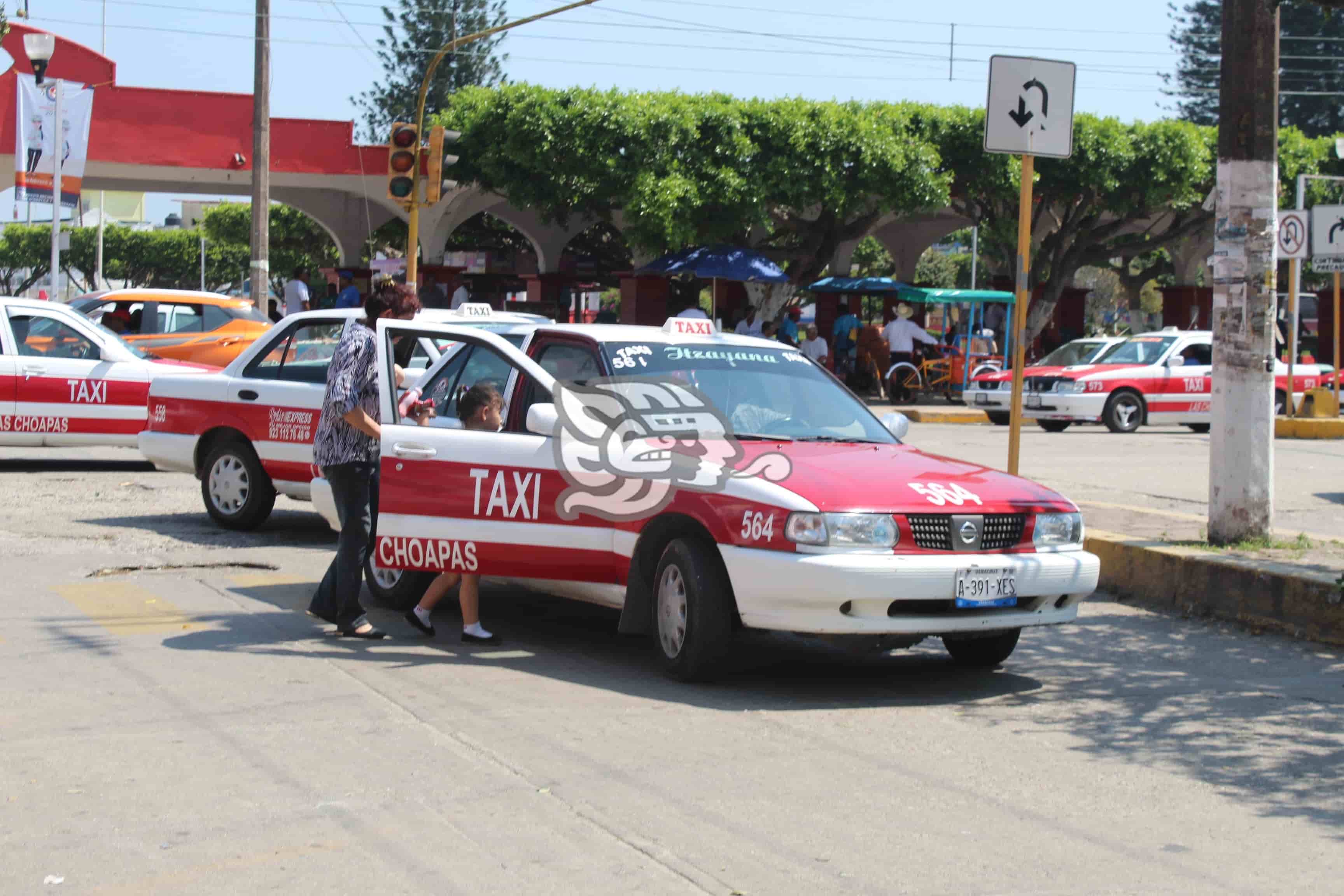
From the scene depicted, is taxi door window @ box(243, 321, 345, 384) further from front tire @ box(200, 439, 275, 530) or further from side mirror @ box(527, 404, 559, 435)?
side mirror @ box(527, 404, 559, 435)

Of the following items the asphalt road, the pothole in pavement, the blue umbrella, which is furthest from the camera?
the blue umbrella

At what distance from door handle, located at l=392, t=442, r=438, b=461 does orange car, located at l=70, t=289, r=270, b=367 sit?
1319cm

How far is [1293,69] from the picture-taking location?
2504 inches

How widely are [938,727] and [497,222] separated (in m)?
40.0

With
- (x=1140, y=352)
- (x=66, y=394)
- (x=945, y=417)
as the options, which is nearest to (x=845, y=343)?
(x=945, y=417)

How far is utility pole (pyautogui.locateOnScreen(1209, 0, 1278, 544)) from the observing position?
9.42 m

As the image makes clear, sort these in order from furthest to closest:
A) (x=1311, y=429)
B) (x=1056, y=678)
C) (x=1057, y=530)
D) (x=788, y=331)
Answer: (x=788, y=331)
(x=1311, y=429)
(x=1056, y=678)
(x=1057, y=530)

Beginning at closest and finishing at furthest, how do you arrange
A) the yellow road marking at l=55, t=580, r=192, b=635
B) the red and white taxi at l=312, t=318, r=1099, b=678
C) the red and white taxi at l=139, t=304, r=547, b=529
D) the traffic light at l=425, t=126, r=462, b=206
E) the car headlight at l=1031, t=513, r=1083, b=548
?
the red and white taxi at l=312, t=318, r=1099, b=678
the car headlight at l=1031, t=513, r=1083, b=548
the yellow road marking at l=55, t=580, r=192, b=635
the red and white taxi at l=139, t=304, r=547, b=529
the traffic light at l=425, t=126, r=462, b=206

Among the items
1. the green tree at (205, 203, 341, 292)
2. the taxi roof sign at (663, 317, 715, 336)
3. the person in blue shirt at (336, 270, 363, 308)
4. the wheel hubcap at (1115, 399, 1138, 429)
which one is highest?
the green tree at (205, 203, 341, 292)

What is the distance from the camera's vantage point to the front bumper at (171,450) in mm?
11461

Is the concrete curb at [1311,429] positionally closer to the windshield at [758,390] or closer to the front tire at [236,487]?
the front tire at [236,487]

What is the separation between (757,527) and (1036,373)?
695 inches

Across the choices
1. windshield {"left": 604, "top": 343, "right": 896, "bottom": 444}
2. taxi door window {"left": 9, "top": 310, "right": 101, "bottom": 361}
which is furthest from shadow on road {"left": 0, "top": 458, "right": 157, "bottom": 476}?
windshield {"left": 604, "top": 343, "right": 896, "bottom": 444}

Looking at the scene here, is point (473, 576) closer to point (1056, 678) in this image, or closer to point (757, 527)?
point (757, 527)
